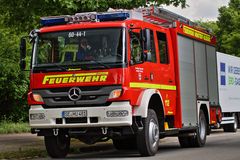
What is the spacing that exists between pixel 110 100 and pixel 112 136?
94 cm

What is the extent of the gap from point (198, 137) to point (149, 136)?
393cm

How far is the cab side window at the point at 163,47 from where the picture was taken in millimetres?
14279

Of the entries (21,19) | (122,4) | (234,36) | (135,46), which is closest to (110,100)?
(135,46)

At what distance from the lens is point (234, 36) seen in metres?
48.9

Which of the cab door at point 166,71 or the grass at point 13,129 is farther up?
the cab door at point 166,71

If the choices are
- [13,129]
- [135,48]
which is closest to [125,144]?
[135,48]

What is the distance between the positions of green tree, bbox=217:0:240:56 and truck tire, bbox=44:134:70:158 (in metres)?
36.6

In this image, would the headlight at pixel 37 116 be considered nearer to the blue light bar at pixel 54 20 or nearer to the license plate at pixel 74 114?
the license plate at pixel 74 114

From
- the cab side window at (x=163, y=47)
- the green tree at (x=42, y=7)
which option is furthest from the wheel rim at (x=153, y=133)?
the green tree at (x=42, y=7)

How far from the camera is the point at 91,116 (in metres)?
12.4

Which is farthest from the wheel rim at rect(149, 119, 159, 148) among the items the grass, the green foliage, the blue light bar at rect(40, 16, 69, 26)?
the green foliage

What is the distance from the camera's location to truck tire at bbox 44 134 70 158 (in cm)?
1364

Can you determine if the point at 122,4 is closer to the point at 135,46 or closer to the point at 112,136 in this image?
the point at 135,46

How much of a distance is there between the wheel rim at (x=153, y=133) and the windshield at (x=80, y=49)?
6.04ft
